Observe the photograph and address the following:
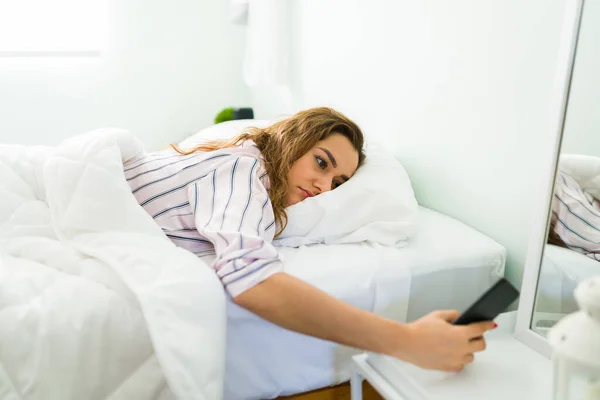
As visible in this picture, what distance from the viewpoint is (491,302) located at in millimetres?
700

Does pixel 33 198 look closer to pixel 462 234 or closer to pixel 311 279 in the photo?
pixel 311 279

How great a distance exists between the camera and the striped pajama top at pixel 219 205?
2.63 feet

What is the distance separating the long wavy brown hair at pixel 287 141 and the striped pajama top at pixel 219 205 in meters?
0.03

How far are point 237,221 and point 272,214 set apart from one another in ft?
0.37

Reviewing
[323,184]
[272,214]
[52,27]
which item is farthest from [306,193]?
[52,27]

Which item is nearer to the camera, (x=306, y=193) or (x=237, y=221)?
(x=237, y=221)

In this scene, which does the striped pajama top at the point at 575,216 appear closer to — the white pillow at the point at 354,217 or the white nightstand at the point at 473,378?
the white nightstand at the point at 473,378

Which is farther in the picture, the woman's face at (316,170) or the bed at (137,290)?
the woman's face at (316,170)

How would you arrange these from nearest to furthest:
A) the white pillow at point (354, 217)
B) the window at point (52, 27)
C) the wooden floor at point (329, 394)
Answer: the wooden floor at point (329, 394), the white pillow at point (354, 217), the window at point (52, 27)


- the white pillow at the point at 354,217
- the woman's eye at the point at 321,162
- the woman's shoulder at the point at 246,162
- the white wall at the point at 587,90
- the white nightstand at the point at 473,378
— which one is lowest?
the white nightstand at the point at 473,378

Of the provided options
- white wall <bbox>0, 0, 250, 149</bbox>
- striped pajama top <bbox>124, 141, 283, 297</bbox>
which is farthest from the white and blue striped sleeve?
white wall <bbox>0, 0, 250, 149</bbox>

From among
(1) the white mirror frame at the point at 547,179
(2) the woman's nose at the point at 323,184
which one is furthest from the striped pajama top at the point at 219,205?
(1) the white mirror frame at the point at 547,179

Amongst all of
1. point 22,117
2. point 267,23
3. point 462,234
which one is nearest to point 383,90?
point 462,234

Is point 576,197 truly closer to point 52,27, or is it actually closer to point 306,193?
point 306,193
